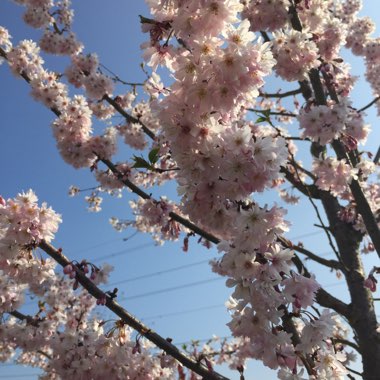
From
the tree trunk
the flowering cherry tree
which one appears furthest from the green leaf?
the tree trunk

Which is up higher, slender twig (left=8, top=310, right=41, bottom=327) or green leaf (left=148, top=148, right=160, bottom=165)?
slender twig (left=8, top=310, right=41, bottom=327)

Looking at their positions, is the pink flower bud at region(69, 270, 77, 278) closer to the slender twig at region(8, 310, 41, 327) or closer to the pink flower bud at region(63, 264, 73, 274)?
the pink flower bud at region(63, 264, 73, 274)

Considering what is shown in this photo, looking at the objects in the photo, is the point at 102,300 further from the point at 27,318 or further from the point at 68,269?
the point at 27,318

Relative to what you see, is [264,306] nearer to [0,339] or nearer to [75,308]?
[0,339]

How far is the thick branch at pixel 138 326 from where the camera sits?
9.77ft

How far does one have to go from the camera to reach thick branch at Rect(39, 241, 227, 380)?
2.98 metres

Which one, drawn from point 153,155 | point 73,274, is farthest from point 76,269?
point 153,155

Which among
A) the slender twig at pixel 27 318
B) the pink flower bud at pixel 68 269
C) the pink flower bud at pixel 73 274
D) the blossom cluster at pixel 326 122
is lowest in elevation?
the pink flower bud at pixel 73 274

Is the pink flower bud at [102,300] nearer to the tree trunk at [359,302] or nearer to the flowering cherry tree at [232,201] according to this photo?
the flowering cherry tree at [232,201]

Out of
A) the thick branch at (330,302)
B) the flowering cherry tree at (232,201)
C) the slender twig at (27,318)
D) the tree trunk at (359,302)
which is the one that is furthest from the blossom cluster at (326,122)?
the slender twig at (27,318)

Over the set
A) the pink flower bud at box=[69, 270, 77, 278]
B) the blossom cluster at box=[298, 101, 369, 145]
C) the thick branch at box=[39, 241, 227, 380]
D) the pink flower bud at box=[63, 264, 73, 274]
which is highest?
the blossom cluster at box=[298, 101, 369, 145]

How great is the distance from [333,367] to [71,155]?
5421 mm

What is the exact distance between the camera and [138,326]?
3027mm

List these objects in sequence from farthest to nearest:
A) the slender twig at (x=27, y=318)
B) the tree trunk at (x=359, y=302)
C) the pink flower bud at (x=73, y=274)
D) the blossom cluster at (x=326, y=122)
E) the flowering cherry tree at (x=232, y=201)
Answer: the slender twig at (x=27, y=318) < the blossom cluster at (x=326, y=122) < the tree trunk at (x=359, y=302) < the pink flower bud at (x=73, y=274) < the flowering cherry tree at (x=232, y=201)
